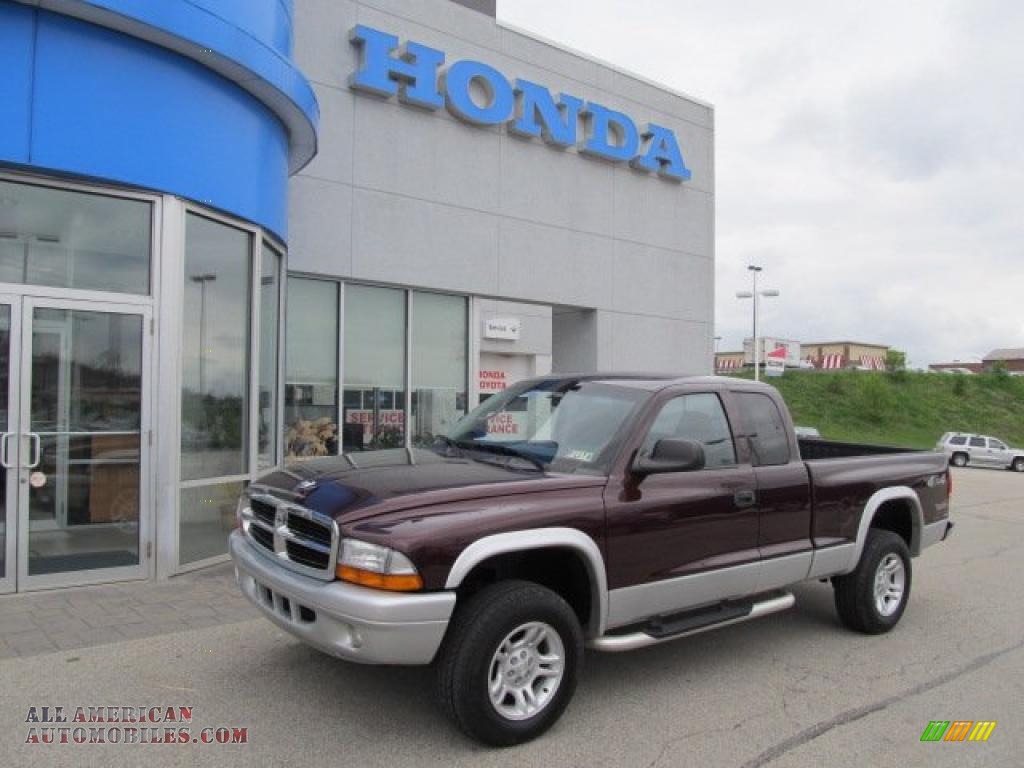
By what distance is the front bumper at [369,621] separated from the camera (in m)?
3.60

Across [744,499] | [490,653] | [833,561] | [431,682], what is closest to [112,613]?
[431,682]

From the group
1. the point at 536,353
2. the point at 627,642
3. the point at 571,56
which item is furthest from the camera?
the point at 536,353

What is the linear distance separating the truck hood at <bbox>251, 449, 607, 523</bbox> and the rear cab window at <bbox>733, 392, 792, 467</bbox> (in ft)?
4.79

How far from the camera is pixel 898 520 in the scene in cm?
663

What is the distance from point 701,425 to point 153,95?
5157 mm

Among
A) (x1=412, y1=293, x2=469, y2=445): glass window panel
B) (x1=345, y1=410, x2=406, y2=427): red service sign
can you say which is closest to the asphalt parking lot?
(x1=345, y1=410, x2=406, y2=427): red service sign

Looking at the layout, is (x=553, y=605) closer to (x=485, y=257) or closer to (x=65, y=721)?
(x=65, y=721)

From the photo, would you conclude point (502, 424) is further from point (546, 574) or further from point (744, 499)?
point (744, 499)

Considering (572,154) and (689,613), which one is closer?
(689,613)

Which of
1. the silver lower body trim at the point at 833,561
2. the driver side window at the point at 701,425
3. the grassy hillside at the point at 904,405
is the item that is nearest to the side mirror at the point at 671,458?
the driver side window at the point at 701,425

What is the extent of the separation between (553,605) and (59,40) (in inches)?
223

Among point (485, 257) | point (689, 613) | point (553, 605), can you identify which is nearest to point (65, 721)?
point (553, 605)

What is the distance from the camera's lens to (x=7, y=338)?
6.26m

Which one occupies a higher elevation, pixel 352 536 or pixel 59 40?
pixel 59 40
